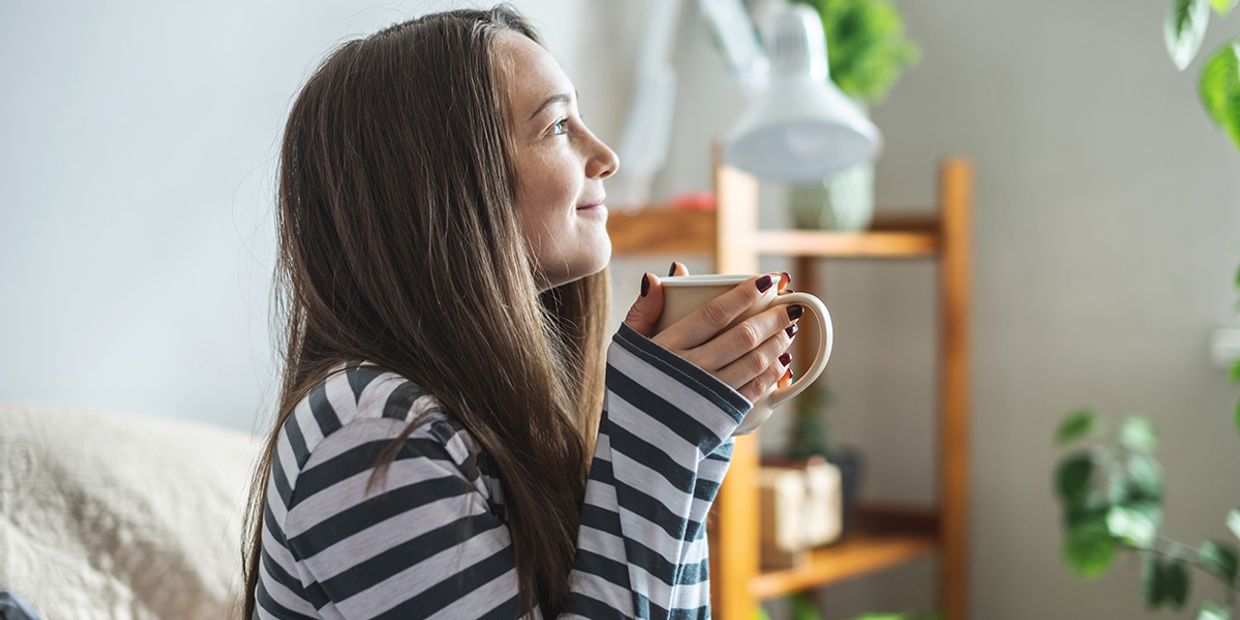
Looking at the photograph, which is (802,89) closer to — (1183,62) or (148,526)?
(1183,62)

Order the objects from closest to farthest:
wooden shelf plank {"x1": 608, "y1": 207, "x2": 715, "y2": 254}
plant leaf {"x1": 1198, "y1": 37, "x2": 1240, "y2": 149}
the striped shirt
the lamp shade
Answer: the striped shirt, plant leaf {"x1": 1198, "y1": 37, "x2": 1240, "y2": 149}, the lamp shade, wooden shelf plank {"x1": 608, "y1": 207, "x2": 715, "y2": 254}

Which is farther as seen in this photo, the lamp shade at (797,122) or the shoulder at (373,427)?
the lamp shade at (797,122)

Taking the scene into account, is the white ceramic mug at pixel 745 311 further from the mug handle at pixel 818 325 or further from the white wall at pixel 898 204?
the white wall at pixel 898 204

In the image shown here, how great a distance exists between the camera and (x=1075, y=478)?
1704 mm

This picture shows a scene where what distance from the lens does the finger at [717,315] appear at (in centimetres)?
70

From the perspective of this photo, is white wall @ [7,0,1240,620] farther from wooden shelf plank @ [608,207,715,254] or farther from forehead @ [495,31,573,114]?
forehead @ [495,31,573,114]

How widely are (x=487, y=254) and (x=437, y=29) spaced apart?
0.17 m

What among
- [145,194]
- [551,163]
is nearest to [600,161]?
[551,163]

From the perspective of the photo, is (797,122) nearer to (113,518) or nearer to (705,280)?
(705,280)

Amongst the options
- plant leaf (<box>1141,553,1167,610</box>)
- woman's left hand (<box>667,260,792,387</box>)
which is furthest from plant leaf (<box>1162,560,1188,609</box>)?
woman's left hand (<box>667,260,792,387</box>)

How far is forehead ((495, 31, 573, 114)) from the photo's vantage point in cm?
78

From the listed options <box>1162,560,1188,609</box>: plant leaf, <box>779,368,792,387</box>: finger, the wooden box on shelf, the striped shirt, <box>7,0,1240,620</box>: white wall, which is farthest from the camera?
the wooden box on shelf

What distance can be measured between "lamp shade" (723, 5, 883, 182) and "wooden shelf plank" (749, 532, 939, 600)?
62 centimetres

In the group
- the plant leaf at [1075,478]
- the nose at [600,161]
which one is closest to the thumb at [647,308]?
the nose at [600,161]
